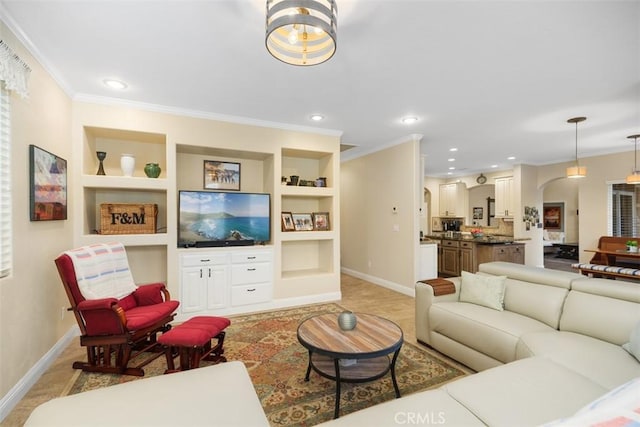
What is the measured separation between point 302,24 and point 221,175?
304cm

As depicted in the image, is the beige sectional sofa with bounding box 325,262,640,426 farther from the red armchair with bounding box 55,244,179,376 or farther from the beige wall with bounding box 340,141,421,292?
the red armchair with bounding box 55,244,179,376

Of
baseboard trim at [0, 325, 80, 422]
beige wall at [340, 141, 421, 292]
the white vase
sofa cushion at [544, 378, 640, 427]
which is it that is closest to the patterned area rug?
baseboard trim at [0, 325, 80, 422]

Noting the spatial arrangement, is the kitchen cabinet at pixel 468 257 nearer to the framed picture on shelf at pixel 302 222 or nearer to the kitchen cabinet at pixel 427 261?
the kitchen cabinet at pixel 427 261

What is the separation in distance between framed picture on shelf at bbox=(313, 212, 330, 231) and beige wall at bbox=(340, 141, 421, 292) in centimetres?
132

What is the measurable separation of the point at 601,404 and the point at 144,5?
9.40 feet

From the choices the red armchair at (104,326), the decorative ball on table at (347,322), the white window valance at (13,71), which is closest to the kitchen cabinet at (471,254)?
the decorative ball on table at (347,322)

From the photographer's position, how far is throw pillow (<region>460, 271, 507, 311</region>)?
264cm

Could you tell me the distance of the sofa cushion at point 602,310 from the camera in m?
1.94

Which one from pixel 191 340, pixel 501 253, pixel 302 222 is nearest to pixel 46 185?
pixel 191 340

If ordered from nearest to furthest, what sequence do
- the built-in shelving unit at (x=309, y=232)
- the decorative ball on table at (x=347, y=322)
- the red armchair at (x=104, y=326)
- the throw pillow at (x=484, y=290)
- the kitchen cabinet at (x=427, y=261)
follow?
the decorative ball on table at (x=347, y=322)
the red armchair at (x=104, y=326)
the throw pillow at (x=484, y=290)
the built-in shelving unit at (x=309, y=232)
the kitchen cabinet at (x=427, y=261)

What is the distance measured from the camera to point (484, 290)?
2.71 metres

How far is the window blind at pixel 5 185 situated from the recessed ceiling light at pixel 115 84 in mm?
945

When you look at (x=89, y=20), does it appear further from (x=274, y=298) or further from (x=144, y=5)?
(x=274, y=298)

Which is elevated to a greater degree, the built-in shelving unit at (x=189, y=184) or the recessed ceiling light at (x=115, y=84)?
the recessed ceiling light at (x=115, y=84)
